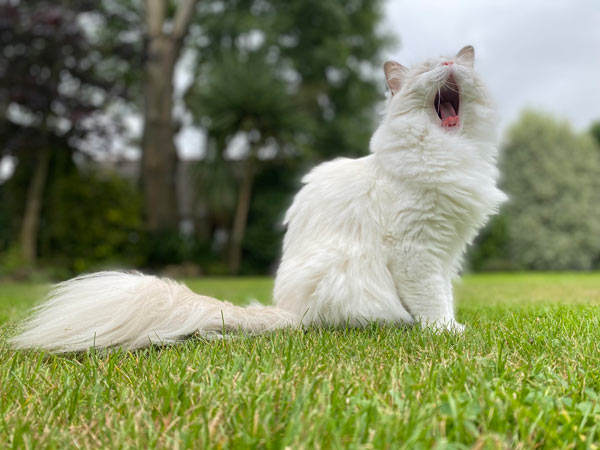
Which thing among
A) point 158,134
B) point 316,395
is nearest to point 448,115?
point 316,395

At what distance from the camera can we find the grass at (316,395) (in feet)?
3.51

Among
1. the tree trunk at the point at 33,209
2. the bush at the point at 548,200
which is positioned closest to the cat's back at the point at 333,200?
the tree trunk at the point at 33,209

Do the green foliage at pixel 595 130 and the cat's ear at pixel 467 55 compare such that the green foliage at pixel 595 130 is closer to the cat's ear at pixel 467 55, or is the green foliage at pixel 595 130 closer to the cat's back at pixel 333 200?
the cat's ear at pixel 467 55

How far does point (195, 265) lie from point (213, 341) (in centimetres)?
931

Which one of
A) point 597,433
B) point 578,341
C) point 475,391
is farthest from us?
point 578,341

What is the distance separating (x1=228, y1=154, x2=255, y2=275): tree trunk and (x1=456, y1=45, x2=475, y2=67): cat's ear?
364 inches

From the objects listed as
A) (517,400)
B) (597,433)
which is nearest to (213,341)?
(517,400)

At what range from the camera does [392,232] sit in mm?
2193

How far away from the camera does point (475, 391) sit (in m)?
1.24

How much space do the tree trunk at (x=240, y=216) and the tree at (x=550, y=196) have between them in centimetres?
775

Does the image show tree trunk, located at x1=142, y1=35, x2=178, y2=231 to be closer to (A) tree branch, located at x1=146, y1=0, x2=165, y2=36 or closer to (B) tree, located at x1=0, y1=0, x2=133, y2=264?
(A) tree branch, located at x1=146, y1=0, x2=165, y2=36

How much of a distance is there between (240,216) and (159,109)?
9.84 feet

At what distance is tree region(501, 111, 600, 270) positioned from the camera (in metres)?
14.4

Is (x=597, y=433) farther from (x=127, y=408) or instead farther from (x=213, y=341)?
(x=213, y=341)
